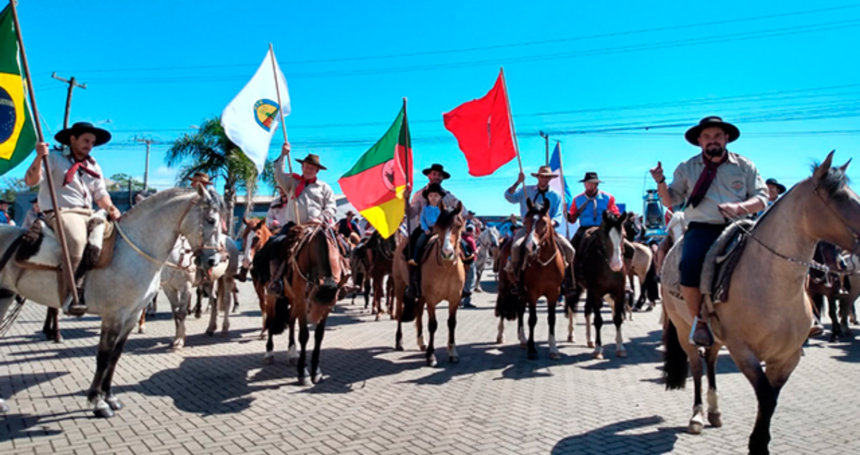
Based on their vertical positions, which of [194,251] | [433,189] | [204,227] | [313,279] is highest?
[433,189]

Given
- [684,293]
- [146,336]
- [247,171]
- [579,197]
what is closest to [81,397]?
[146,336]

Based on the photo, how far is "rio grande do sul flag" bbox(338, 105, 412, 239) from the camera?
9.99 m

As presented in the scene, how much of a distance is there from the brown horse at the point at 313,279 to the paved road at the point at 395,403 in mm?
567

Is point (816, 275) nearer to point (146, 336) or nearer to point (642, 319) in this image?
point (642, 319)

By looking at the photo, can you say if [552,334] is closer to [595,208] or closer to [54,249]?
[595,208]

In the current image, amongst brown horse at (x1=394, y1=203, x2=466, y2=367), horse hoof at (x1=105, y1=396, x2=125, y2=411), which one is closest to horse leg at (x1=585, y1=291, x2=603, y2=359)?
brown horse at (x1=394, y1=203, x2=466, y2=367)

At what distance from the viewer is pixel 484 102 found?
10.4 m

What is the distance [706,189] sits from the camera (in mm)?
5391

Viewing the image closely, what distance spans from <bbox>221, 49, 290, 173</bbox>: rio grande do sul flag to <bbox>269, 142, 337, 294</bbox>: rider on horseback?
16.2 inches

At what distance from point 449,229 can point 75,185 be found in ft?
16.3

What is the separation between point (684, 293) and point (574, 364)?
4.07m

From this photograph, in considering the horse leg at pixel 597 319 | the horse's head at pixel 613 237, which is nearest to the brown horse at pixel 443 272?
the horse leg at pixel 597 319

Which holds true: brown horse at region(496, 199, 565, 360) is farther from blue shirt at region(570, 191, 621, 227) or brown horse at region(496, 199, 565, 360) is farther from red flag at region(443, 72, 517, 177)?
blue shirt at region(570, 191, 621, 227)

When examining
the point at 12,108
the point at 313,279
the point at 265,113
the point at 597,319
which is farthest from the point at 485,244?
the point at 12,108
